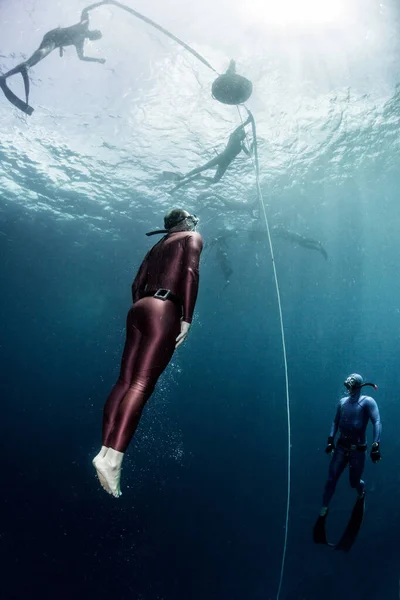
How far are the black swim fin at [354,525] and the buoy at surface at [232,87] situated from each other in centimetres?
918

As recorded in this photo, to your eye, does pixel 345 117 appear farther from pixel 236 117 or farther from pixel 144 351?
pixel 144 351

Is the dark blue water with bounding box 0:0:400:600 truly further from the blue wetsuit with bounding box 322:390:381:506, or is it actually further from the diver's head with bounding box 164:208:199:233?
the blue wetsuit with bounding box 322:390:381:506

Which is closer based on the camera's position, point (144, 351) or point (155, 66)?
point (144, 351)

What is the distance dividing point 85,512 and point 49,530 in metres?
3.67

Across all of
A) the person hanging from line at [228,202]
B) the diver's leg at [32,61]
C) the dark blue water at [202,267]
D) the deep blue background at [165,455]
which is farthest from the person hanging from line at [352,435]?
the deep blue background at [165,455]

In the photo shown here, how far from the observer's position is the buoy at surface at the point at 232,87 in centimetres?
680

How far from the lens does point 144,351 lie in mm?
2574

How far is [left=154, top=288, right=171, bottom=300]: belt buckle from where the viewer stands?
106 inches

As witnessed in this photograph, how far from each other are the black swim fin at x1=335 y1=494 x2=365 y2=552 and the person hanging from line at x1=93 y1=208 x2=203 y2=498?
7.52 metres

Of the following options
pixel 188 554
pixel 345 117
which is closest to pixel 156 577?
pixel 188 554

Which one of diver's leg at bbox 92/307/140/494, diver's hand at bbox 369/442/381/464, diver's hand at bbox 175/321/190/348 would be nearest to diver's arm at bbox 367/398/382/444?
diver's hand at bbox 369/442/381/464

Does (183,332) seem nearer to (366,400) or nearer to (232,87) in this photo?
(232,87)

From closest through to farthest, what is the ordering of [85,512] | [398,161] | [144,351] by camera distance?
[144,351]
[398,161]
[85,512]

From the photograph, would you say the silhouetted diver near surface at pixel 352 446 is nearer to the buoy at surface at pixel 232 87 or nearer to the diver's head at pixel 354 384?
the diver's head at pixel 354 384
